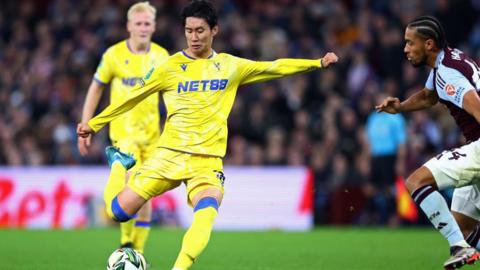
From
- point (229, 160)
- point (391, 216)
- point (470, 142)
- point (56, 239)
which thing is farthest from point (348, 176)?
point (470, 142)

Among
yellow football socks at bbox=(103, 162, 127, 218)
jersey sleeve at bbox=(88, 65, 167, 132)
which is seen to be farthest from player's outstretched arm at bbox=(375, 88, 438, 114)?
yellow football socks at bbox=(103, 162, 127, 218)

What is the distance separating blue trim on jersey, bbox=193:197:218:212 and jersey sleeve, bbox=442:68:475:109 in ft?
7.35

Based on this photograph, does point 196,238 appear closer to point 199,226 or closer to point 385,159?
point 199,226

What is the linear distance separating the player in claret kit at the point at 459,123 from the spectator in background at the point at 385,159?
8.20m

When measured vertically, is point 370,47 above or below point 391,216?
above

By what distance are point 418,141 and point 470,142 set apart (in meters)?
9.10

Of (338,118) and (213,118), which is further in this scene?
(338,118)

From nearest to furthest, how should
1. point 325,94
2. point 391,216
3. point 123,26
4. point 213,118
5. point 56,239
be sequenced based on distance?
1. point 213,118
2. point 56,239
3. point 391,216
4. point 325,94
5. point 123,26

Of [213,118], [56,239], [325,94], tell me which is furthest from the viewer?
[325,94]

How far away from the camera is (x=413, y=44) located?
8219 millimetres

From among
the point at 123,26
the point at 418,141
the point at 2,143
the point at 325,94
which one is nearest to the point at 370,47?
the point at 325,94

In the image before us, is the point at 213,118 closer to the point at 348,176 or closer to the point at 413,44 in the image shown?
the point at 413,44

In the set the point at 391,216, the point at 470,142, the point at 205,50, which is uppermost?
the point at 205,50

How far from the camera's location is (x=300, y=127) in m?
18.2
